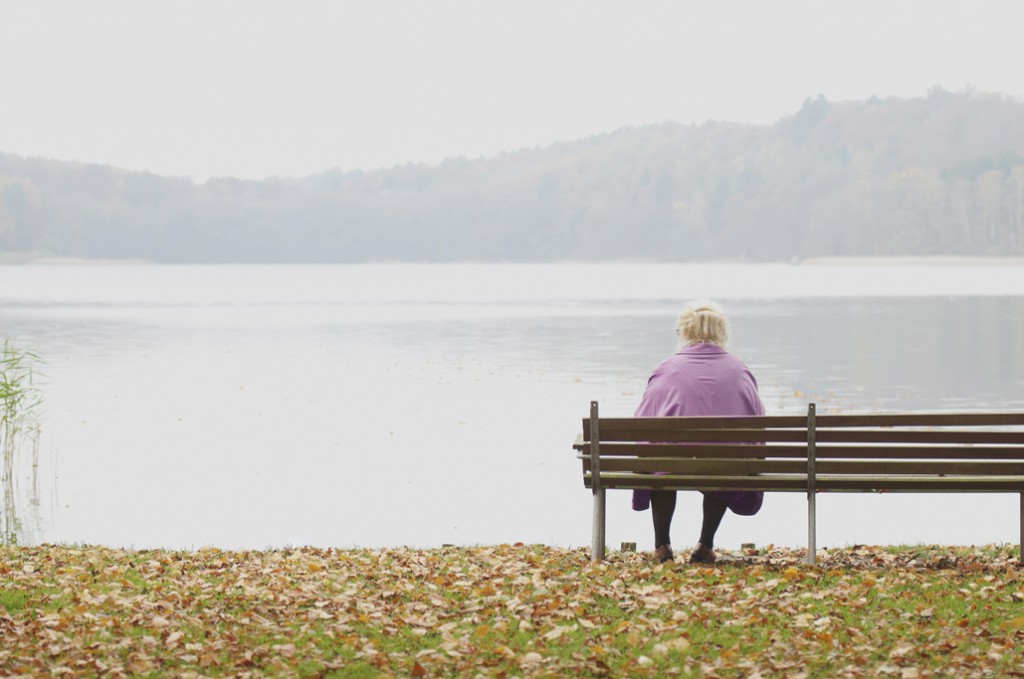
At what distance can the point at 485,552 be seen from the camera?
8000 millimetres

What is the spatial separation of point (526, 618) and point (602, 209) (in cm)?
18614

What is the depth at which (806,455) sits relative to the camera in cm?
691

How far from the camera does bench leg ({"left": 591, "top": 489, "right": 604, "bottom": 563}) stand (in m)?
7.14

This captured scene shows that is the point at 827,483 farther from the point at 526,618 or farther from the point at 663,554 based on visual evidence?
the point at 526,618

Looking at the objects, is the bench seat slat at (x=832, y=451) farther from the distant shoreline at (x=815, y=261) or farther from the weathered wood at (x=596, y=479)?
the distant shoreline at (x=815, y=261)

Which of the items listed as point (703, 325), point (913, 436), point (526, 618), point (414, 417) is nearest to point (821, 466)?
point (913, 436)

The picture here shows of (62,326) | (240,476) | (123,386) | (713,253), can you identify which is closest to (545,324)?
(62,326)

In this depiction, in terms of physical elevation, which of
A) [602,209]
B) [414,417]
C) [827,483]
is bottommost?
[414,417]

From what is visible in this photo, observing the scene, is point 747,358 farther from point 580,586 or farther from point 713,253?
point 713,253

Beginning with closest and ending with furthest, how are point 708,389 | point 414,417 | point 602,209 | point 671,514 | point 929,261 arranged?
1. point 708,389
2. point 671,514
3. point 414,417
4. point 929,261
5. point 602,209

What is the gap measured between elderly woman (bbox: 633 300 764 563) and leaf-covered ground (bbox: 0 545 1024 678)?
0.26 m

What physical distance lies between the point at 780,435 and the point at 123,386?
17.8 meters

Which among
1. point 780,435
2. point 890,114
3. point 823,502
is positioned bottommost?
point 823,502

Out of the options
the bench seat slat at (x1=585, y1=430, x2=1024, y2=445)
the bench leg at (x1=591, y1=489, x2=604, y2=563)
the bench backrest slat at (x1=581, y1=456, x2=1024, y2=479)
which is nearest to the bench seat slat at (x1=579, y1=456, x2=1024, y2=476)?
the bench backrest slat at (x1=581, y1=456, x2=1024, y2=479)
